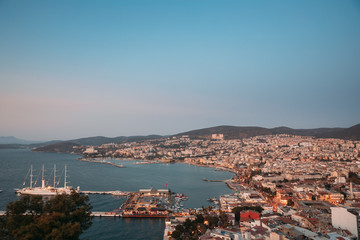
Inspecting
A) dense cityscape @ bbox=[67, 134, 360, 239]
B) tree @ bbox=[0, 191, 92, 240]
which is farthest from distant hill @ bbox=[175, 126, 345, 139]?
tree @ bbox=[0, 191, 92, 240]

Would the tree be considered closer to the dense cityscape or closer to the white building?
the dense cityscape

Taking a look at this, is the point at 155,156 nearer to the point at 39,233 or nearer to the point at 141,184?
the point at 141,184

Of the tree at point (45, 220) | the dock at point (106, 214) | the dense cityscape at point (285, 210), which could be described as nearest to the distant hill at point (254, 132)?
the dense cityscape at point (285, 210)

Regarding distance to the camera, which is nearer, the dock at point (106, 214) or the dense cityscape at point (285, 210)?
the dense cityscape at point (285, 210)

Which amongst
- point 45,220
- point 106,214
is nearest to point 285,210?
point 106,214

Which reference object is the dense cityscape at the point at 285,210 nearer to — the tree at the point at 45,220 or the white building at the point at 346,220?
the white building at the point at 346,220

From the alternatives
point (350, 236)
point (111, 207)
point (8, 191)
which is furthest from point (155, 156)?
point (350, 236)
